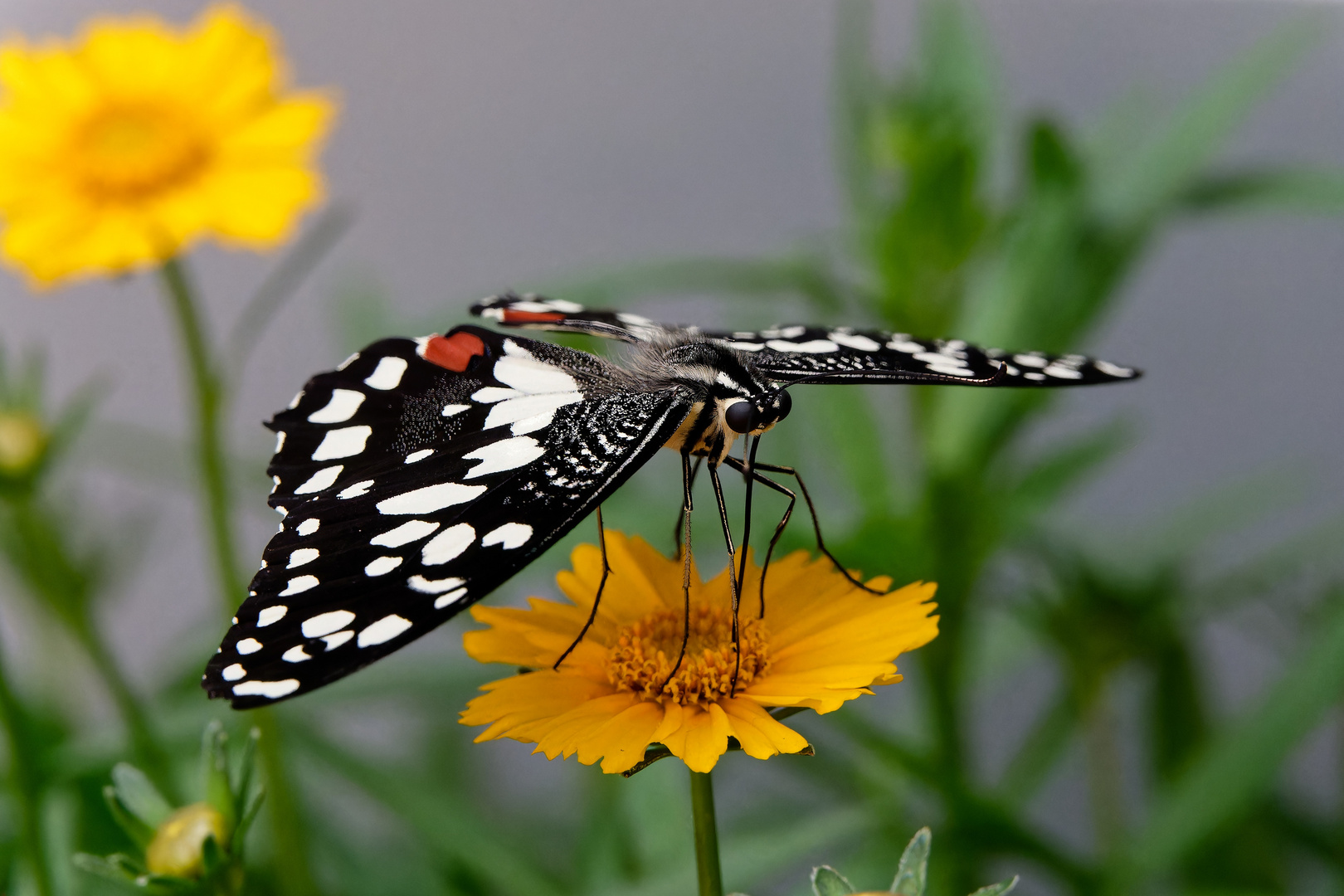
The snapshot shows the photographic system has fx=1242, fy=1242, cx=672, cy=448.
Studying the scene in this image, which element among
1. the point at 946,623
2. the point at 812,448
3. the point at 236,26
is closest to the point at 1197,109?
the point at 946,623

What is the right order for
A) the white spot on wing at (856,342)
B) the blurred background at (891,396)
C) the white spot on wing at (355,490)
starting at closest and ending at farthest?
the white spot on wing at (355,490) < the white spot on wing at (856,342) < the blurred background at (891,396)

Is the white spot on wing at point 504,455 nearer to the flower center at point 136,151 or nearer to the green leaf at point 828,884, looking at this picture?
the green leaf at point 828,884

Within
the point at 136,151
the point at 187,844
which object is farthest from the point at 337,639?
the point at 136,151

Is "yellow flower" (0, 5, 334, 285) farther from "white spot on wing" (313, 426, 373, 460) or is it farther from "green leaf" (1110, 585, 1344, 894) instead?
"green leaf" (1110, 585, 1344, 894)

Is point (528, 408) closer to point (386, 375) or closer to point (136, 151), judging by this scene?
point (386, 375)

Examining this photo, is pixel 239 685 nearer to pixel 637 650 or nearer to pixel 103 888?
pixel 637 650

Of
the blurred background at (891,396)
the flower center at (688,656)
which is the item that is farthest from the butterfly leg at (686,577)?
the blurred background at (891,396)

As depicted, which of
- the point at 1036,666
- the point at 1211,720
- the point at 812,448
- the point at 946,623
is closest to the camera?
the point at 946,623
